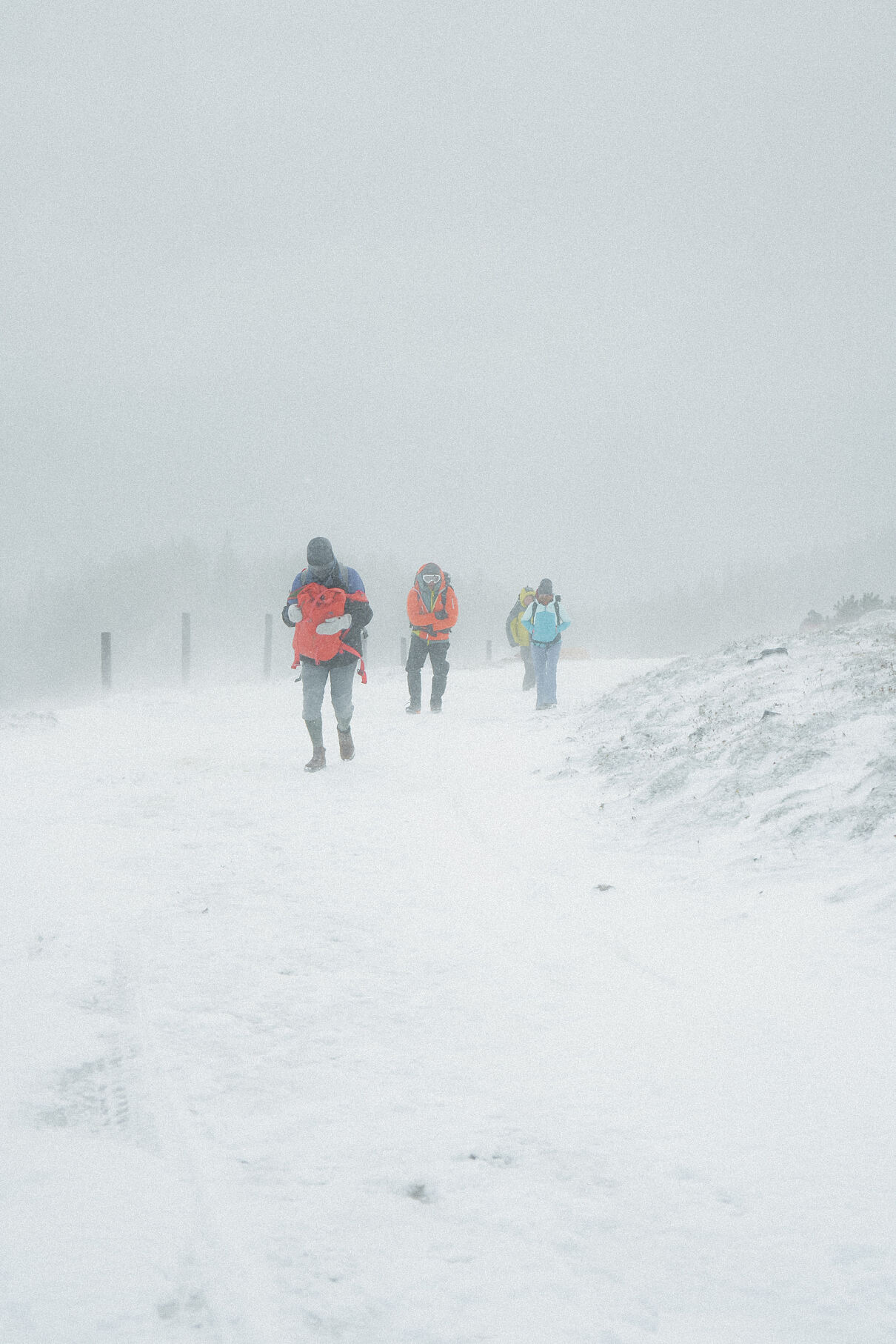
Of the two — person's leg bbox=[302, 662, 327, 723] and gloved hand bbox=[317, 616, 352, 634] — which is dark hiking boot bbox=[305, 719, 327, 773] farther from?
gloved hand bbox=[317, 616, 352, 634]

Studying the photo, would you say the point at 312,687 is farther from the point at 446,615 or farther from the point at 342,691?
the point at 446,615

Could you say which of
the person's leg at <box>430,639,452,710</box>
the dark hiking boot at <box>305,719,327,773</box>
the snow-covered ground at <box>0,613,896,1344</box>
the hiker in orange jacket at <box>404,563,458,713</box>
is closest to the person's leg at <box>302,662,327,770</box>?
the dark hiking boot at <box>305,719,327,773</box>

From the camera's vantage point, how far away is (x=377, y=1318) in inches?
68.2

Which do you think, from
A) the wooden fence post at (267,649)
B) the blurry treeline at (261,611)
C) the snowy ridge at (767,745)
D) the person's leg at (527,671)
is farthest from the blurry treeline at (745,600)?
the snowy ridge at (767,745)

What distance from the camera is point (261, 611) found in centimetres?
9356

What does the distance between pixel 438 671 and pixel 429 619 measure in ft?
3.06

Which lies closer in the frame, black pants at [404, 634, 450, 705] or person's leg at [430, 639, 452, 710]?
black pants at [404, 634, 450, 705]

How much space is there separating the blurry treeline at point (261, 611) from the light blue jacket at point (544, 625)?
40.3 m

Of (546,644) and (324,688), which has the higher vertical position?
(546,644)

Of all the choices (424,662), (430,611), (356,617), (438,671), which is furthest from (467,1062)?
(438,671)

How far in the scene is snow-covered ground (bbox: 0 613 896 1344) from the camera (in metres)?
1.81

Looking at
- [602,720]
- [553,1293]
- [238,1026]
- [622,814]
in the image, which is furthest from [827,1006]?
[602,720]

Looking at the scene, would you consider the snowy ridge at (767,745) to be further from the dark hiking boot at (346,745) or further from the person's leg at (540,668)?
the dark hiking boot at (346,745)

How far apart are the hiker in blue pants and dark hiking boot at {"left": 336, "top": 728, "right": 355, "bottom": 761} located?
4433mm
